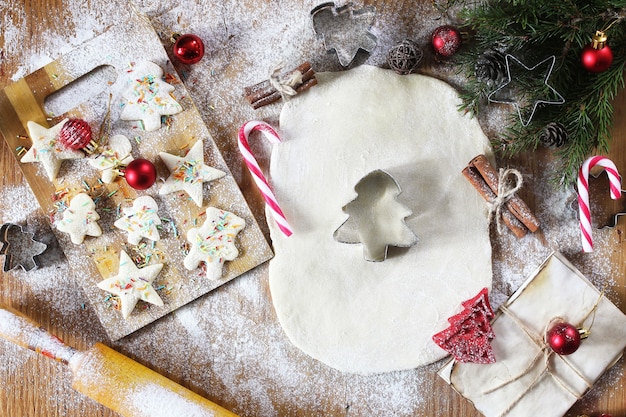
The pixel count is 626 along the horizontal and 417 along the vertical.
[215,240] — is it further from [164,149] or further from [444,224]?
[444,224]

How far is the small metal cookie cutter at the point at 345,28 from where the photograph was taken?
1539 mm

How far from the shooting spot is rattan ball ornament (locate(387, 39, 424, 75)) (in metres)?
1.52

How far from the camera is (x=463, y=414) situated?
1636 millimetres

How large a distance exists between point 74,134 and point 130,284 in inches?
16.8

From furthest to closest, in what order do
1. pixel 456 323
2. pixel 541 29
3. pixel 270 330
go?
pixel 270 330
pixel 456 323
pixel 541 29

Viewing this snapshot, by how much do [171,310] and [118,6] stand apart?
87 centimetres

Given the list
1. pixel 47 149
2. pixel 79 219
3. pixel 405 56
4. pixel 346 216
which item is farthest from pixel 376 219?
pixel 47 149

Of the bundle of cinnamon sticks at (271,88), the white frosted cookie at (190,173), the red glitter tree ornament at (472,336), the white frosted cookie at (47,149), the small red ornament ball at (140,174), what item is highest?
the white frosted cookie at (47,149)

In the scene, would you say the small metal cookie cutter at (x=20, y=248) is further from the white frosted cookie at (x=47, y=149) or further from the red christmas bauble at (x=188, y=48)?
the red christmas bauble at (x=188, y=48)

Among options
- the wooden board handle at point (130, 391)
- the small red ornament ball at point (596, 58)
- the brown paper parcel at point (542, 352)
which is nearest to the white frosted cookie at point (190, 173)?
the wooden board handle at point (130, 391)

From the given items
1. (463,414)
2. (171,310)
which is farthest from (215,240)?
(463,414)

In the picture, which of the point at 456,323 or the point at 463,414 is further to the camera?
the point at 463,414

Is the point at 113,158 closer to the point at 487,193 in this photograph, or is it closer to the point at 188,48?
the point at 188,48

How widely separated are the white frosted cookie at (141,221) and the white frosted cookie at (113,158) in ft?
0.33
